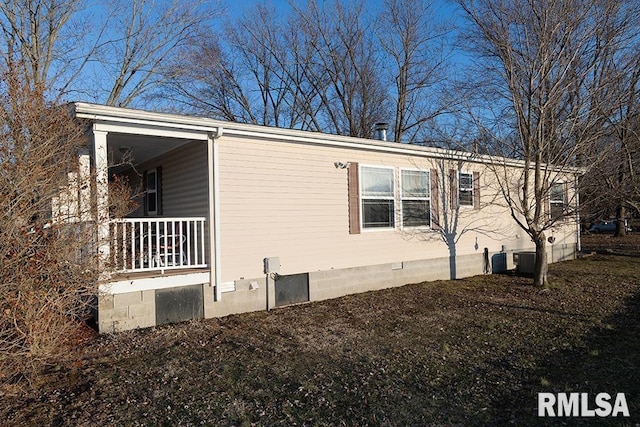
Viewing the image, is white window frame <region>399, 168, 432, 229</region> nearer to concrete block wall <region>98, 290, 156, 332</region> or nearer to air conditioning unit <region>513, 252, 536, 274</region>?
air conditioning unit <region>513, 252, 536, 274</region>

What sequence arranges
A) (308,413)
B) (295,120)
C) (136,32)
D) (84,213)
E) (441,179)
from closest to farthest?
(308,413) → (84,213) → (441,179) → (136,32) → (295,120)

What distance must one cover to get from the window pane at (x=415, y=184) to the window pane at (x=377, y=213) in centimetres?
58

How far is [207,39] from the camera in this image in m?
18.7

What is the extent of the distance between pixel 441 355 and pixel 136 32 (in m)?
16.4

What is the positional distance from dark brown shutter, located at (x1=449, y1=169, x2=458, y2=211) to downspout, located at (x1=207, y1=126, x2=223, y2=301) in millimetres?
5821

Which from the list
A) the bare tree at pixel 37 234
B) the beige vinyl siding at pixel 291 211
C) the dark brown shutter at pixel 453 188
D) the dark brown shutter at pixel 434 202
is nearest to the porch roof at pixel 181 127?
the beige vinyl siding at pixel 291 211

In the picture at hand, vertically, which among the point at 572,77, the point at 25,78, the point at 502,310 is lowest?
the point at 502,310

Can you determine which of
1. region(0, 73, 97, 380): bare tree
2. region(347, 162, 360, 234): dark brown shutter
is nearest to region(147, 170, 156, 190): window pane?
region(0, 73, 97, 380): bare tree

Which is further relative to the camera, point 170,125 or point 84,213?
point 170,125

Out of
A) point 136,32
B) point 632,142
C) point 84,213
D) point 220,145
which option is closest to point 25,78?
point 84,213

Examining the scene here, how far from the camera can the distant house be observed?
5723 millimetres

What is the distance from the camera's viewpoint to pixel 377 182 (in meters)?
8.48

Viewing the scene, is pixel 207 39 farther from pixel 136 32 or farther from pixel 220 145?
pixel 220 145

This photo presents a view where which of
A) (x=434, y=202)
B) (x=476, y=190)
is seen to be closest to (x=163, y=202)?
(x=434, y=202)
